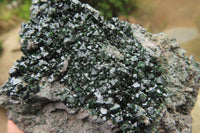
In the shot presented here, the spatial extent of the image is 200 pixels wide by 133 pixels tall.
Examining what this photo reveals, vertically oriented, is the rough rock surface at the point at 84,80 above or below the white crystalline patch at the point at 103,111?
above

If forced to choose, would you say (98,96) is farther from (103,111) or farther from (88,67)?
(88,67)

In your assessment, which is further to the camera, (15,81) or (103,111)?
(15,81)

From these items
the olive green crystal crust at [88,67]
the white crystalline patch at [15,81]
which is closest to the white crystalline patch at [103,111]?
the olive green crystal crust at [88,67]

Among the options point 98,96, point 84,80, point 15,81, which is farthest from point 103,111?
point 15,81

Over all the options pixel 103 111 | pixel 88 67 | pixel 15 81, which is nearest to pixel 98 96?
pixel 103 111

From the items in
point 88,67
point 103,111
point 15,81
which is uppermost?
point 88,67

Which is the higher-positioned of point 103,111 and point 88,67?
point 88,67

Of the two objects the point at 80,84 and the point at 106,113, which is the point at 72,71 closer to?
the point at 80,84

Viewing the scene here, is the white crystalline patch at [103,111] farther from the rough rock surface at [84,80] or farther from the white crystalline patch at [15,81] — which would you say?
the white crystalline patch at [15,81]
